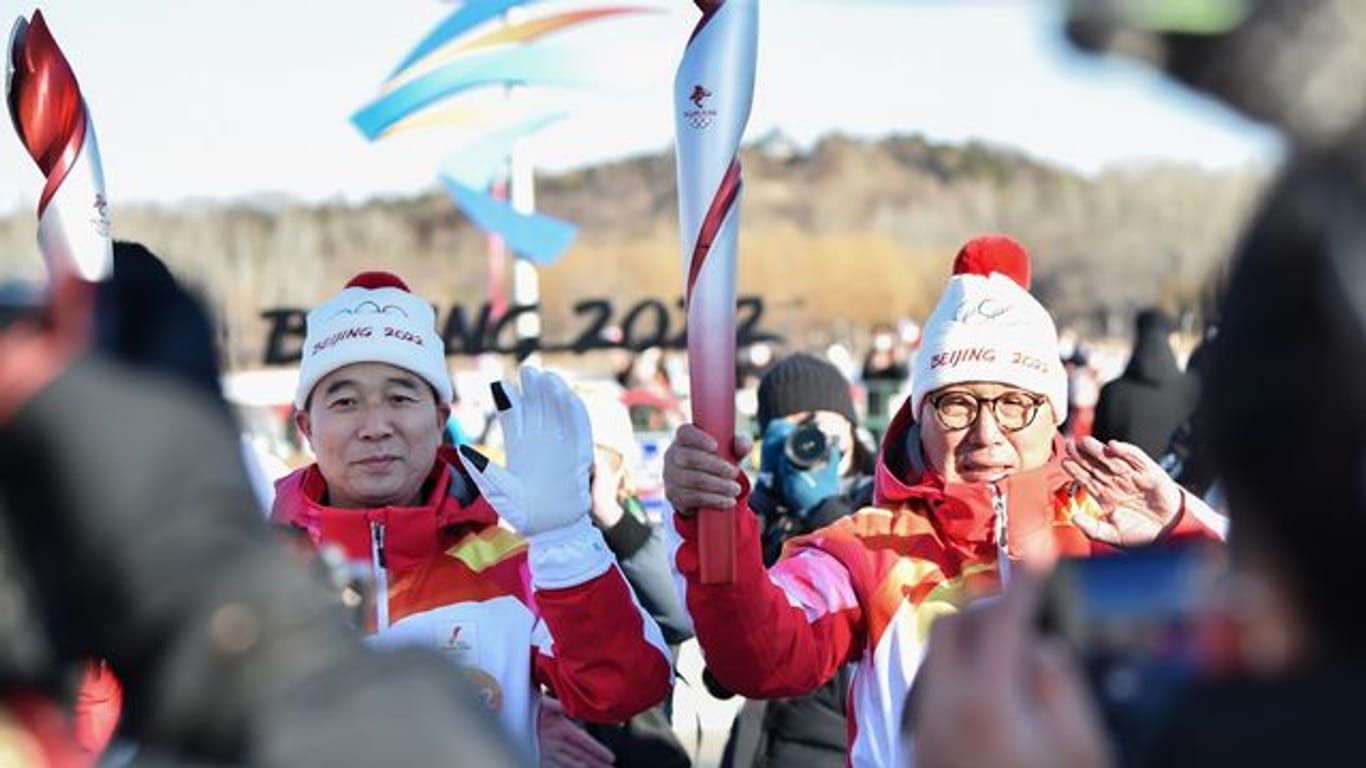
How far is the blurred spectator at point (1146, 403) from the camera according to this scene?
20.1 feet

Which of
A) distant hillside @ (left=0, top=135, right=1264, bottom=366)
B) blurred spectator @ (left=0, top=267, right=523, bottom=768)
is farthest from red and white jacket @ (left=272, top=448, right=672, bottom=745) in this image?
distant hillside @ (left=0, top=135, right=1264, bottom=366)

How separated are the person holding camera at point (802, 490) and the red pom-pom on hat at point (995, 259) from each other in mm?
922

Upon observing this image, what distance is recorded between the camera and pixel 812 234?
42844mm

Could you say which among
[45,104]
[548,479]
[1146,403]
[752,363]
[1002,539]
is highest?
[45,104]

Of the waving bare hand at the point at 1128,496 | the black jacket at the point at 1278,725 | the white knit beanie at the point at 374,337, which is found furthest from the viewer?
the white knit beanie at the point at 374,337

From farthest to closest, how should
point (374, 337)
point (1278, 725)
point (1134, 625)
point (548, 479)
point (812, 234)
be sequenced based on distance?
point (812, 234)
point (374, 337)
point (548, 479)
point (1134, 625)
point (1278, 725)

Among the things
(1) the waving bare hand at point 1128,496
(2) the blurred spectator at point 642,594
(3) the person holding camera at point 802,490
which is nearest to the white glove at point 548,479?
(1) the waving bare hand at point 1128,496

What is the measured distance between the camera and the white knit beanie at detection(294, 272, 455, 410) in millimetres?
3320

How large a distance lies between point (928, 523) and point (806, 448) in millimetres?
1945

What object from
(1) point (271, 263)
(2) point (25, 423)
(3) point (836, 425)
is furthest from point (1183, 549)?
(1) point (271, 263)

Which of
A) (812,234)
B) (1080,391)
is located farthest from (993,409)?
(812,234)

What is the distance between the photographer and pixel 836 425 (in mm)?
5352

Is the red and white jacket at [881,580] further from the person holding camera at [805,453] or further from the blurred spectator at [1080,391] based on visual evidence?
the blurred spectator at [1080,391]

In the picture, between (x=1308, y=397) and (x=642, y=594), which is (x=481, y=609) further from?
(x=1308, y=397)
